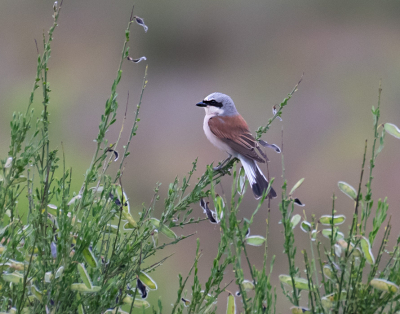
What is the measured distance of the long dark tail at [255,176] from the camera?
6.35 feet

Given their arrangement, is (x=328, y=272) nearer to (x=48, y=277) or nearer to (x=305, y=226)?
(x=305, y=226)

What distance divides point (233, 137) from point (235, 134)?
0.05 m

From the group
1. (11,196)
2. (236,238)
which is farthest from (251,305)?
(11,196)

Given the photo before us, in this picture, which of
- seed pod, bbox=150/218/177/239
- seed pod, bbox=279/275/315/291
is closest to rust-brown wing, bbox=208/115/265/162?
seed pod, bbox=150/218/177/239

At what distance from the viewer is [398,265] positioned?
33.7 inches

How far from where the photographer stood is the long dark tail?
194cm

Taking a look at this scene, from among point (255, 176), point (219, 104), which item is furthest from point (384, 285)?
point (219, 104)

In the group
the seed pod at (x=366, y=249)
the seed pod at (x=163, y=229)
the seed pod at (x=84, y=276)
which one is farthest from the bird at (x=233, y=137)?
the seed pod at (x=84, y=276)

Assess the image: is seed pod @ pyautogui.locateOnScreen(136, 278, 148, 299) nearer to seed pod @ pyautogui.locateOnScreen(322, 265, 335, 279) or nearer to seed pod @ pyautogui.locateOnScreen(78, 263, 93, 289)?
seed pod @ pyautogui.locateOnScreen(78, 263, 93, 289)

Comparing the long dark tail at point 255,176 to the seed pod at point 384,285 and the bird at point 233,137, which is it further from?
the seed pod at point 384,285

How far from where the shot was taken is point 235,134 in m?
2.37

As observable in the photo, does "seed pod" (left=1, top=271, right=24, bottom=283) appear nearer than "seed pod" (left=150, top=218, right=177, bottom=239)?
Yes

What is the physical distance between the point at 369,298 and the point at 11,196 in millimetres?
733

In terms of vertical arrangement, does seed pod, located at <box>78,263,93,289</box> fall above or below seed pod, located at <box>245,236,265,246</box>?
below
